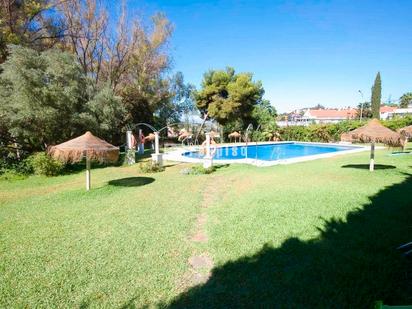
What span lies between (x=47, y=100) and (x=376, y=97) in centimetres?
4501

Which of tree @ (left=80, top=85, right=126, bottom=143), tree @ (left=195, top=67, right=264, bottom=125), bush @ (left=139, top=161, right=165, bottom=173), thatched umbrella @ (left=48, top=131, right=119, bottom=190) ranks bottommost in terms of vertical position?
bush @ (left=139, top=161, right=165, bottom=173)

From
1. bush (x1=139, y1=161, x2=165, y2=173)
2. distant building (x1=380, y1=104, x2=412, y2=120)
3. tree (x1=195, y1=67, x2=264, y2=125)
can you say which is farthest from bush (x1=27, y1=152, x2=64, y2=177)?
distant building (x1=380, y1=104, x2=412, y2=120)

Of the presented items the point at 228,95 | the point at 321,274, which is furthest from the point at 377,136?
the point at 228,95

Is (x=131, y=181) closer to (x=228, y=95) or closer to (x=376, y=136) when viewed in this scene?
(x=376, y=136)

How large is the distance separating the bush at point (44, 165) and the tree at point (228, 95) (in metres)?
18.7

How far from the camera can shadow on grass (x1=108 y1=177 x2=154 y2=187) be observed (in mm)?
9891

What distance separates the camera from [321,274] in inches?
141

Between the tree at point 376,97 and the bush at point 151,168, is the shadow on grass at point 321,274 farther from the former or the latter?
the tree at point 376,97

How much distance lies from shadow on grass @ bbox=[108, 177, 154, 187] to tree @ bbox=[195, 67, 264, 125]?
1883 centimetres

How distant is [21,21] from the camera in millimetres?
14734

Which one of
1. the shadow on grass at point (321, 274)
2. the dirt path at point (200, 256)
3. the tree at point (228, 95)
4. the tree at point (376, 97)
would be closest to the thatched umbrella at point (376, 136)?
the shadow on grass at point (321, 274)

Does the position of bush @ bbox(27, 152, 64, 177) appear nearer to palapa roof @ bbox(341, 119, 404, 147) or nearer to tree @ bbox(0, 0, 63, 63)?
tree @ bbox(0, 0, 63, 63)

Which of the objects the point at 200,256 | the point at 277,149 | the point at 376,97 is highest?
the point at 376,97

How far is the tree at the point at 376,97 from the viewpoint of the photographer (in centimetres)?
4119
